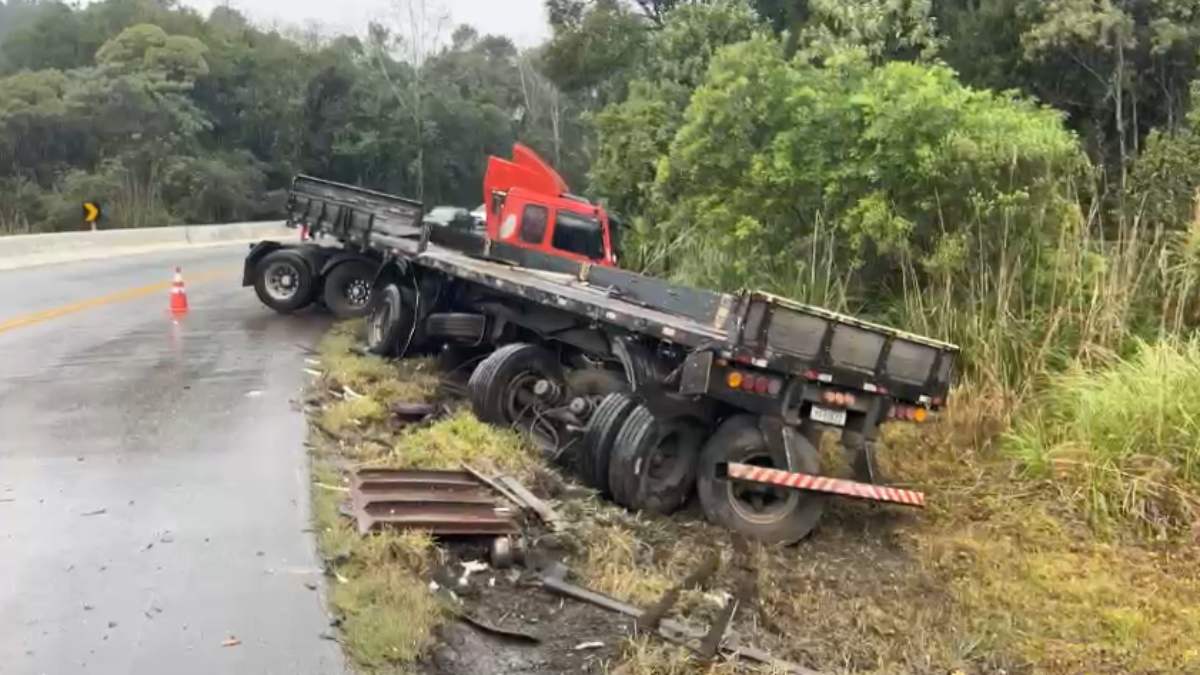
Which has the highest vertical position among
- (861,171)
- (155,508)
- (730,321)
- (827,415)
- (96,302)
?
(861,171)

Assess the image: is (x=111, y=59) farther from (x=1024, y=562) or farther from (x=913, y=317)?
(x=1024, y=562)

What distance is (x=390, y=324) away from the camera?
46.2 feet

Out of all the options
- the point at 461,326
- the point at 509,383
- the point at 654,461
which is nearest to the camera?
the point at 654,461

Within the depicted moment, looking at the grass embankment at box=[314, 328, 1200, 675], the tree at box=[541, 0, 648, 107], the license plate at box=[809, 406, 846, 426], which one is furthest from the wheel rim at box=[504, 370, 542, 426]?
the tree at box=[541, 0, 648, 107]

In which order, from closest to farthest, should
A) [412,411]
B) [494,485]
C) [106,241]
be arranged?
[494,485]
[412,411]
[106,241]

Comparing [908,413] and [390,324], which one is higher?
[908,413]

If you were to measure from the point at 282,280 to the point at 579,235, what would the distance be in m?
4.62

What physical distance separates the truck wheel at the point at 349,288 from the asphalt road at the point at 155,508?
8.45 feet

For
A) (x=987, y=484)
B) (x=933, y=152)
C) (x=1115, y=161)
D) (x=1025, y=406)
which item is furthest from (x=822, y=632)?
(x=1115, y=161)

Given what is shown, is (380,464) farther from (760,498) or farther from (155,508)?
(760,498)

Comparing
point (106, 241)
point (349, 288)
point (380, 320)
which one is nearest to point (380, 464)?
point (380, 320)

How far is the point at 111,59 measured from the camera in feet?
169

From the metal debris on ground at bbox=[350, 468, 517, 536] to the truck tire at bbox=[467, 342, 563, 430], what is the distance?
211cm

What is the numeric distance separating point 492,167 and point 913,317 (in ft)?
27.4
